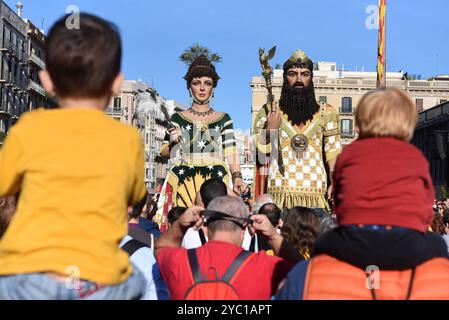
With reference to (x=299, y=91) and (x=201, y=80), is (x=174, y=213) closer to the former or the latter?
(x=201, y=80)

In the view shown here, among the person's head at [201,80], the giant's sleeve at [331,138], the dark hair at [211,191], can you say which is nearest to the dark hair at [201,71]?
the person's head at [201,80]

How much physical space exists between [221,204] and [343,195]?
986 mm

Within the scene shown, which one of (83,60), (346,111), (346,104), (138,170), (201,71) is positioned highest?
(346,104)

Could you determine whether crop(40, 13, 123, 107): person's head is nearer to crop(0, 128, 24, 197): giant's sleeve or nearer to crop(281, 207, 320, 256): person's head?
crop(0, 128, 24, 197): giant's sleeve

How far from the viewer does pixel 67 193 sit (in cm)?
293

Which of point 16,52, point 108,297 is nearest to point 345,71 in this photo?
point 16,52

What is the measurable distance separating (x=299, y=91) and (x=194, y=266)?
4.62m

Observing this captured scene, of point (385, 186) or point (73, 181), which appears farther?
point (385, 186)

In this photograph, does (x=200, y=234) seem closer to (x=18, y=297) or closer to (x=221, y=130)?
(x=18, y=297)

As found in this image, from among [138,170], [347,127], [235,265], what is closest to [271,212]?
[235,265]

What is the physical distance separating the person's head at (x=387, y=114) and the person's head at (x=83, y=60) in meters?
1.18

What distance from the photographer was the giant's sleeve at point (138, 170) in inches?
124

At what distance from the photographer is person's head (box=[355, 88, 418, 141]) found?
3430 mm

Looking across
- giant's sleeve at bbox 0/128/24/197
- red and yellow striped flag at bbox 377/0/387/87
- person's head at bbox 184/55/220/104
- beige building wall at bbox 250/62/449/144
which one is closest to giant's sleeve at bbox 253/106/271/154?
person's head at bbox 184/55/220/104
